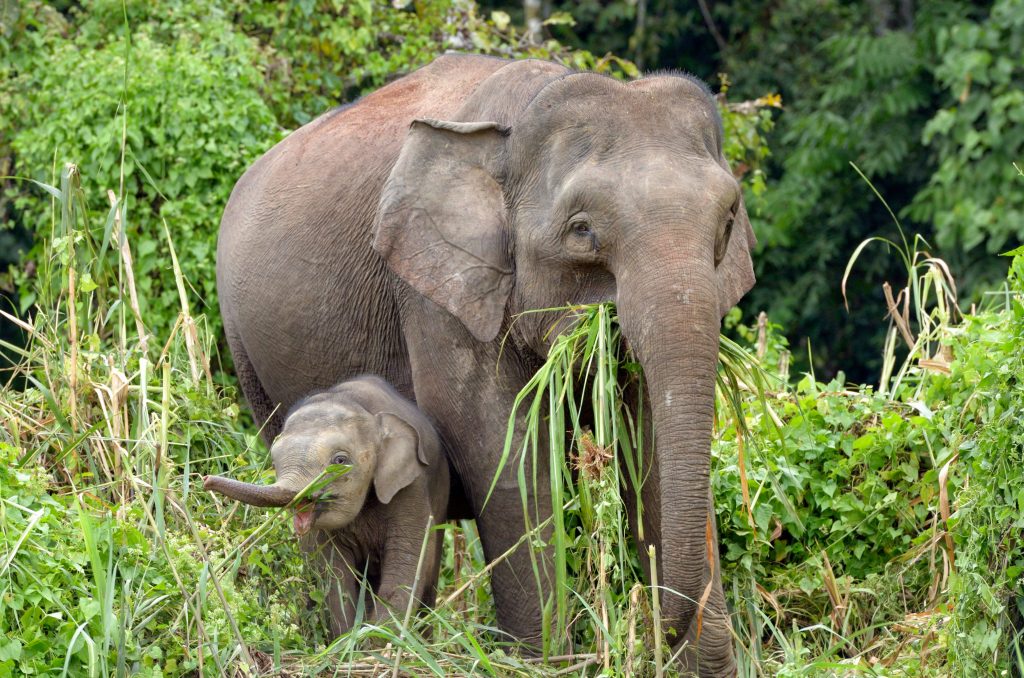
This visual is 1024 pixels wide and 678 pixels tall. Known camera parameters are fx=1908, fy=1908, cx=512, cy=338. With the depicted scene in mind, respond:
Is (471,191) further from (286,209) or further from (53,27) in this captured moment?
(53,27)

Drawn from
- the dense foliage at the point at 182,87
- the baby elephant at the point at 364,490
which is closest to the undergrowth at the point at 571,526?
the baby elephant at the point at 364,490

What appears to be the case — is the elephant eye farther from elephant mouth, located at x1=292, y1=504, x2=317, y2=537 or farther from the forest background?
elephant mouth, located at x1=292, y1=504, x2=317, y2=537

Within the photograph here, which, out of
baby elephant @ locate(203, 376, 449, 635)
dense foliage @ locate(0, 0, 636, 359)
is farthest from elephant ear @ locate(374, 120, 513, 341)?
dense foliage @ locate(0, 0, 636, 359)

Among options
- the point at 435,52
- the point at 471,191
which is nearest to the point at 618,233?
the point at 471,191

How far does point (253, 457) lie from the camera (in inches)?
260

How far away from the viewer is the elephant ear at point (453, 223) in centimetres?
560

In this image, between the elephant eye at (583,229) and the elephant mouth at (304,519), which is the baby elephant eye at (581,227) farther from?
the elephant mouth at (304,519)

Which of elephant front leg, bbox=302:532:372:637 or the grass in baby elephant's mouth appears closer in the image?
the grass in baby elephant's mouth

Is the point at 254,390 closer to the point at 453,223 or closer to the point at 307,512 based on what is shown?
the point at 307,512

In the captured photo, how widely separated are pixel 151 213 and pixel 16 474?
3.73m

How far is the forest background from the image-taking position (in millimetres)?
5285

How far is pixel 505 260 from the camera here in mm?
5602

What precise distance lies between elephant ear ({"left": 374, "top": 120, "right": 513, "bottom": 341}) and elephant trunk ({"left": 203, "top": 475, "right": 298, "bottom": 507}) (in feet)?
2.39

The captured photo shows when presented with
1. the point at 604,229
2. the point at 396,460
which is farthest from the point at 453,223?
the point at 396,460
